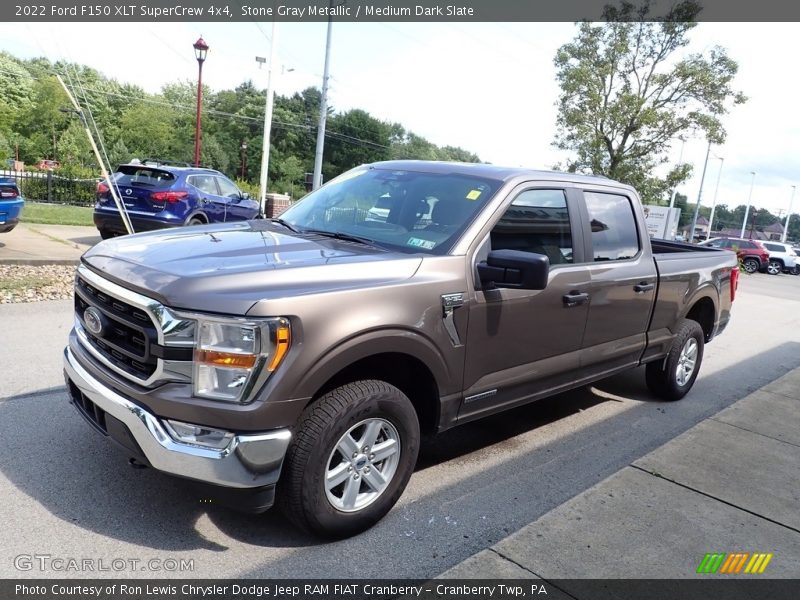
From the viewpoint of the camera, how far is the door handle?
4.01 m

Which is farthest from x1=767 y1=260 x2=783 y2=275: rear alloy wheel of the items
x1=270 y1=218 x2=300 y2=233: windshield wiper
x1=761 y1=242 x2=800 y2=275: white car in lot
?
x1=270 y1=218 x2=300 y2=233: windshield wiper

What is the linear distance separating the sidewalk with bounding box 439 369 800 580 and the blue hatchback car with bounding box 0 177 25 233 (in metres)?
9.20

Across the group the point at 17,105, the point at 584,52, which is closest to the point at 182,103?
the point at 17,105

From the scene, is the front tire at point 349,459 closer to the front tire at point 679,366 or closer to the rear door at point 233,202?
the front tire at point 679,366

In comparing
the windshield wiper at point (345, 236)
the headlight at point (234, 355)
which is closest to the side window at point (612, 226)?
the windshield wiper at point (345, 236)

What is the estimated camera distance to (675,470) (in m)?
4.02

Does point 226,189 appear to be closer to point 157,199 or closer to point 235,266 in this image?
point 157,199

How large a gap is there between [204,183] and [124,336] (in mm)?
10287

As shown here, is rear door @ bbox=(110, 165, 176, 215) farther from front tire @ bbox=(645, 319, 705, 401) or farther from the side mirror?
the side mirror

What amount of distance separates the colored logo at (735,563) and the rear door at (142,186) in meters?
10.9

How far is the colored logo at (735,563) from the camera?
117 inches

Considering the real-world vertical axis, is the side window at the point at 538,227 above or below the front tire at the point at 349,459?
above

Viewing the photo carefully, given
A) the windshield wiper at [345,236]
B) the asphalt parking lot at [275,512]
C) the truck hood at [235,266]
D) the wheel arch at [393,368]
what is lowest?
the asphalt parking lot at [275,512]

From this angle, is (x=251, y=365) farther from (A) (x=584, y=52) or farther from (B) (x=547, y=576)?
(A) (x=584, y=52)
